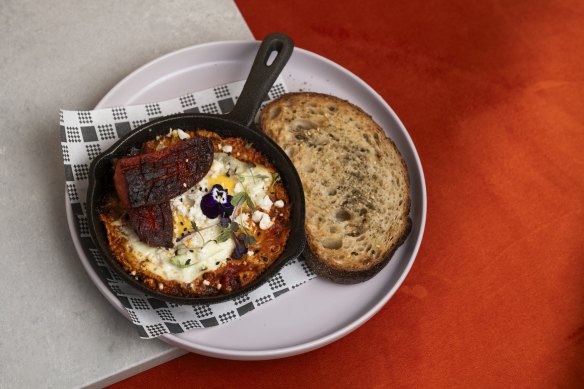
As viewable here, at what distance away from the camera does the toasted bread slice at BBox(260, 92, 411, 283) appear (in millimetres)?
2668

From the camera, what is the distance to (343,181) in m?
2.75

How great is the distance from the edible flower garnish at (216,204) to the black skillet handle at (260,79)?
1.33 feet

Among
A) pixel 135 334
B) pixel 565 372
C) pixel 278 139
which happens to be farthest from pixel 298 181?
pixel 565 372

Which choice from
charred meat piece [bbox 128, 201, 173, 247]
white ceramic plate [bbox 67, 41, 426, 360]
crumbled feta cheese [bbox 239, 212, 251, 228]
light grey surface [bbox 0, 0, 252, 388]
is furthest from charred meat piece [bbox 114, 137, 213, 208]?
light grey surface [bbox 0, 0, 252, 388]

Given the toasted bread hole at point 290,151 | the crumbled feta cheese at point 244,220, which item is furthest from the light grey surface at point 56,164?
the toasted bread hole at point 290,151

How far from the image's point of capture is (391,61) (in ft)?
12.1

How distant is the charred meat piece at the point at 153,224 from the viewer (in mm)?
2207

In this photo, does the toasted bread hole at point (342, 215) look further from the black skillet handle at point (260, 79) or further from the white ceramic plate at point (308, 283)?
the black skillet handle at point (260, 79)

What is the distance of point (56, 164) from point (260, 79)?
3.61 feet

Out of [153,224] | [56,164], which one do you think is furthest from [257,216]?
[56,164]

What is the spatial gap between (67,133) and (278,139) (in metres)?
0.95

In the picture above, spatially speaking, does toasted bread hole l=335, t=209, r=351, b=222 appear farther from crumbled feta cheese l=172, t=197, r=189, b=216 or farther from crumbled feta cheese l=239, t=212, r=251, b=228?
crumbled feta cheese l=172, t=197, r=189, b=216

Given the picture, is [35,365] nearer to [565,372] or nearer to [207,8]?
[207,8]

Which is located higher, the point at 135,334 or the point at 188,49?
the point at 188,49
